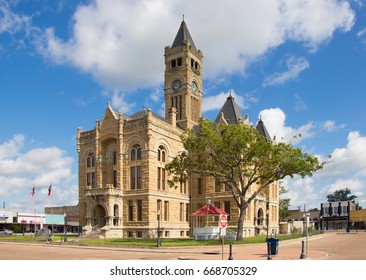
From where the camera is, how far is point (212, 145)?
4266 cm

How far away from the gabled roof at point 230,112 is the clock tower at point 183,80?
7.13 m

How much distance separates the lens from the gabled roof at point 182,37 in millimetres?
69144

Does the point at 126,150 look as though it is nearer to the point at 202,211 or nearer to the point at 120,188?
the point at 120,188

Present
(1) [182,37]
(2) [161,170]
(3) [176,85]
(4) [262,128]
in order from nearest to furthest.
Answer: (2) [161,170], (4) [262,128], (3) [176,85], (1) [182,37]

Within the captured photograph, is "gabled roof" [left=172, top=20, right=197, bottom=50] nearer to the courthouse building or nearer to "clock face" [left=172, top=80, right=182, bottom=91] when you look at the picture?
"clock face" [left=172, top=80, right=182, bottom=91]

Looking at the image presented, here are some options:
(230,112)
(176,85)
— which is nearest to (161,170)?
(230,112)

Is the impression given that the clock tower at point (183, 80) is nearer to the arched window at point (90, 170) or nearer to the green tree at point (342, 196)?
the arched window at point (90, 170)

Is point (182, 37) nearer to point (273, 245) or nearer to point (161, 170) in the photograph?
point (161, 170)

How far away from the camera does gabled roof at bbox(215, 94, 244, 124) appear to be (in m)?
59.2

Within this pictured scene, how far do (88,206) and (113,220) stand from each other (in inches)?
150

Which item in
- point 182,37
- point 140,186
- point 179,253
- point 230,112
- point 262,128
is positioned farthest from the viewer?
point 182,37

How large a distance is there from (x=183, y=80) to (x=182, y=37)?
809 cm

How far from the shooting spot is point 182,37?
6981 cm
